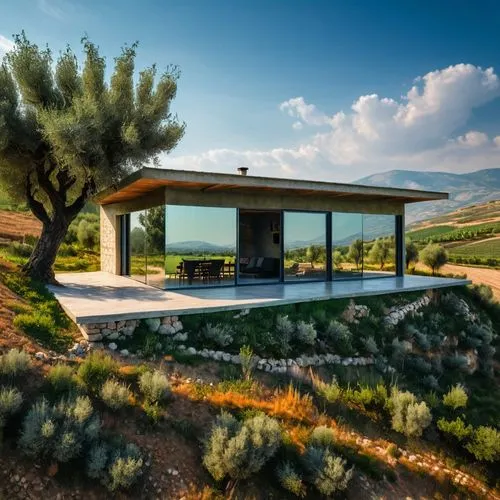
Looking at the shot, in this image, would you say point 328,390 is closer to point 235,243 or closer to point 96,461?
point 96,461

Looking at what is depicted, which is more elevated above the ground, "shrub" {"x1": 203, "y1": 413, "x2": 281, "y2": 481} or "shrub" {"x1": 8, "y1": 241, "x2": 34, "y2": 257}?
"shrub" {"x1": 8, "y1": 241, "x2": 34, "y2": 257}

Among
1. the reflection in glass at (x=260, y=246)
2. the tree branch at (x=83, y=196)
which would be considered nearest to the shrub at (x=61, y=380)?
the reflection in glass at (x=260, y=246)

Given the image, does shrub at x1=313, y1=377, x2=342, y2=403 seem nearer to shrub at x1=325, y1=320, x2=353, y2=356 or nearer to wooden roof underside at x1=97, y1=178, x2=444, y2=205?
shrub at x1=325, y1=320, x2=353, y2=356

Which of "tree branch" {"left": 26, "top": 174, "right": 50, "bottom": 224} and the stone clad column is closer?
"tree branch" {"left": 26, "top": 174, "right": 50, "bottom": 224}

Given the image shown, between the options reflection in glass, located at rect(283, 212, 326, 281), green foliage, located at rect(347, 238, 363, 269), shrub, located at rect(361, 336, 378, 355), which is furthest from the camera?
green foliage, located at rect(347, 238, 363, 269)

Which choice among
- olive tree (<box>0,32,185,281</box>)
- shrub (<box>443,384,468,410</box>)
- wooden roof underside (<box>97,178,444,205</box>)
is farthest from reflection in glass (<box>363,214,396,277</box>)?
shrub (<box>443,384,468,410</box>)

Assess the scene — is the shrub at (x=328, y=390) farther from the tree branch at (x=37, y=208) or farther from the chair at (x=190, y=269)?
the tree branch at (x=37, y=208)

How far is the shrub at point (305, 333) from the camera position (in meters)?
8.00

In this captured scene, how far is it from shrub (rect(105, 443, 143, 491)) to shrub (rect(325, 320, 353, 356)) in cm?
516

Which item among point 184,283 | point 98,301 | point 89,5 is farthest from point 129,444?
point 89,5

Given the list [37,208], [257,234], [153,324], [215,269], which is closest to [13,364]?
[153,324]

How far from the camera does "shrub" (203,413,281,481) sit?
4.33 metres

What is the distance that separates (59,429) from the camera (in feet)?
13.8

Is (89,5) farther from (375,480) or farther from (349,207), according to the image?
(375,480)
